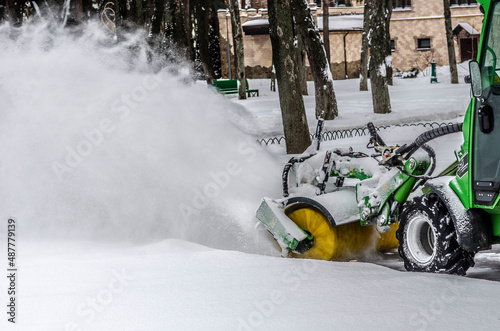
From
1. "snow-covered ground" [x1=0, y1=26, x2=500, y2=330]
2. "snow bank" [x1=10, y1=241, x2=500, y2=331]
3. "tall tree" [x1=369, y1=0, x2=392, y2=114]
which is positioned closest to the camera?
"snow bank" [x1=10, y1=241, x2=500, y2=331]

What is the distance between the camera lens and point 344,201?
6.02 metres

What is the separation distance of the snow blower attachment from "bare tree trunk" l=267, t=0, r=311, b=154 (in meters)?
5.49

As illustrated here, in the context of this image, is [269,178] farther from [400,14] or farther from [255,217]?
[400,14]

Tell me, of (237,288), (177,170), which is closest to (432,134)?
(237,288)

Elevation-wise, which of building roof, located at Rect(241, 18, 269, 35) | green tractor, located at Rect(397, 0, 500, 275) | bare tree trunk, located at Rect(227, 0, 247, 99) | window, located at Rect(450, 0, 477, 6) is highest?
window, located at Rect(450, 0, 477, 6)

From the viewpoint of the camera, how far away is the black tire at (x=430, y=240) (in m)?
4.81

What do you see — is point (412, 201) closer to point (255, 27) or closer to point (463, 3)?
point (255, 27)

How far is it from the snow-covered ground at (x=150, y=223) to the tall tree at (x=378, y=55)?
9.29 m

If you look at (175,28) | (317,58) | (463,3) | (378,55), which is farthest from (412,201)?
(463,3)

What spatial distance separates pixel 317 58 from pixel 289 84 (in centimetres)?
489

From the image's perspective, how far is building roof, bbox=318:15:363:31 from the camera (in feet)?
156

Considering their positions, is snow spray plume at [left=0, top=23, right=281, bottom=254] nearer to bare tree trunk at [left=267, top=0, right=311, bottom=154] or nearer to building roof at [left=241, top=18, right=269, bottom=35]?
bare tree trunk at [left=267, top=0, right=311, bottom=154]

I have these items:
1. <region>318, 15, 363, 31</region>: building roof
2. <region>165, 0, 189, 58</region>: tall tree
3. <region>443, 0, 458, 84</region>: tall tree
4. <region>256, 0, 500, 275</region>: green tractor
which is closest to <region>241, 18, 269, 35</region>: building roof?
<region>318, 15, 363, 31</region>: building roof

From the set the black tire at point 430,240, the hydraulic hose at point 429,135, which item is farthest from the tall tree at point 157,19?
the black tire at point 430,240
